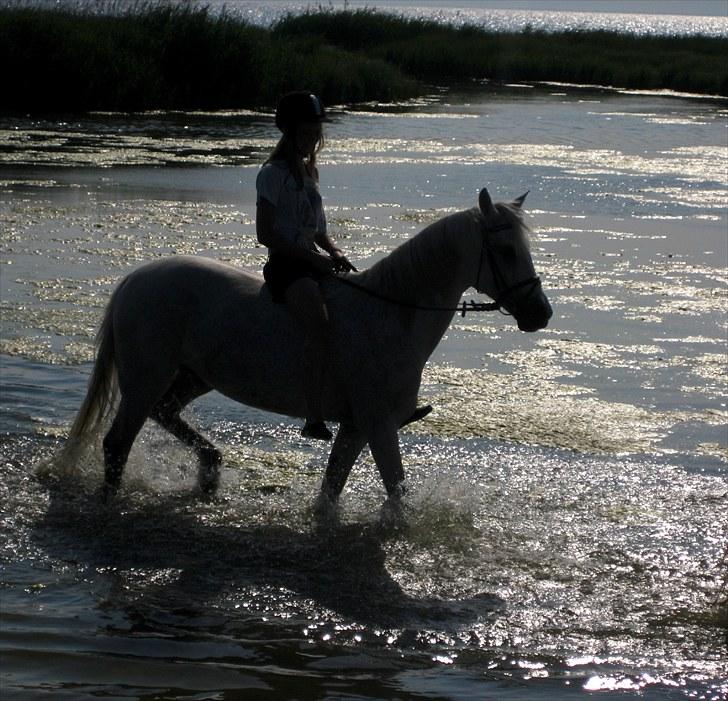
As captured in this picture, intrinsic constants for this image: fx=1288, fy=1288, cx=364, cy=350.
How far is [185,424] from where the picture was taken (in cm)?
682

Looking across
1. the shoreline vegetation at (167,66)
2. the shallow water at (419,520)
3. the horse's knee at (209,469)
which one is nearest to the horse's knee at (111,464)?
the shallow water at (419,520)

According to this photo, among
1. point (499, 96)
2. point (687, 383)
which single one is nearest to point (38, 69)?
point (499, 96)

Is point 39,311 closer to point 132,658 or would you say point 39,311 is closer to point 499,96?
point 132,658

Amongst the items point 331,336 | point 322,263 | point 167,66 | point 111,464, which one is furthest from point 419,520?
point 167,66

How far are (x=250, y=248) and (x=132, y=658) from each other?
29.7ft

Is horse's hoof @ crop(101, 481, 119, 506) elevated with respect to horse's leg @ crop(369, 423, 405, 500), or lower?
lower

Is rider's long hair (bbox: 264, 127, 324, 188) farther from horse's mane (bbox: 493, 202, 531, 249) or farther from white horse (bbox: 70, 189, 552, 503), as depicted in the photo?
horse's mane (bbox: 493, 202, 531, 249)

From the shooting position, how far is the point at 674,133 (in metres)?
29.1

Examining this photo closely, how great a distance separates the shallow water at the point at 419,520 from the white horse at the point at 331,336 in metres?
0.38

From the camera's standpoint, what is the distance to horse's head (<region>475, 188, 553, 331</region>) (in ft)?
18.9

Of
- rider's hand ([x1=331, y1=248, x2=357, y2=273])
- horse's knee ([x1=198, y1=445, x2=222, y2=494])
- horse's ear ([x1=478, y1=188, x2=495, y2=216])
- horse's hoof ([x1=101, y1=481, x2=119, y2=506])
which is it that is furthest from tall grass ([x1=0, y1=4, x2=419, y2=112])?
horse's ear ([x1=478, y1=188, x2=495, y2=216])

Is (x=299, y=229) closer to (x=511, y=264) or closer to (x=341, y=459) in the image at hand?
(x=511, y=264)

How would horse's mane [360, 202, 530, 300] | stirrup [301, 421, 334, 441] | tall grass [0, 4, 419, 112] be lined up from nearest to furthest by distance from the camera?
1. horse's mane [360, 202, 530, 300]
2. stirrup [301, 421, 334, 441]
3. tall grass [0, 4, 419, 112]

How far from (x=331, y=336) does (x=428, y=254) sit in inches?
24.2
